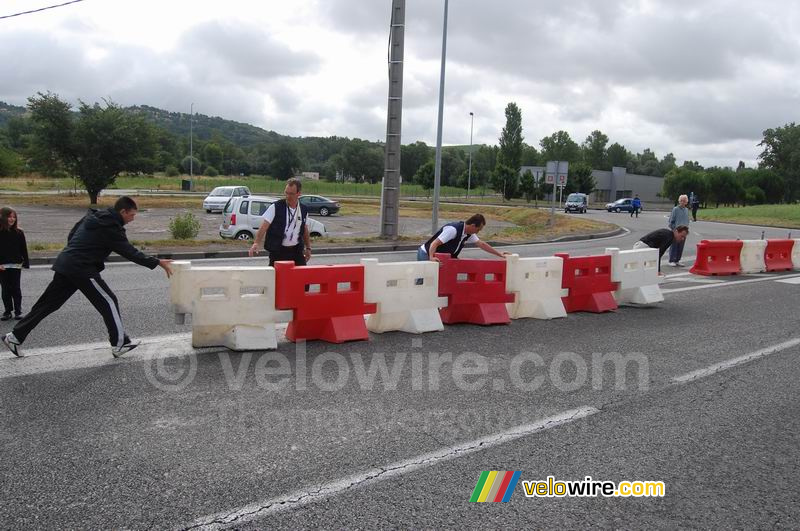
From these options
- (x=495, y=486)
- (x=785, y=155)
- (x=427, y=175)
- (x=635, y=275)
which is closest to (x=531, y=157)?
(x=785, y=155)

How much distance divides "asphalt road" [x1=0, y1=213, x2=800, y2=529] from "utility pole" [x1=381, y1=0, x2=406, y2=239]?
12.7 m

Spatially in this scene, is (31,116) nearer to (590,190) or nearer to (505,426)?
(505,426)

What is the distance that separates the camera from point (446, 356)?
6.75m

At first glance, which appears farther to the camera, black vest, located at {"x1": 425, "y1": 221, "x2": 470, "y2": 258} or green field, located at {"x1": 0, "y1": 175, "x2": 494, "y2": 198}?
green field, located at {"x1": 0, "y1": 175, "x2": 494, "y2": 198}

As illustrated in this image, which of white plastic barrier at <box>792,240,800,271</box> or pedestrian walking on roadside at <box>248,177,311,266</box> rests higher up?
pedestrian walking on roadside at <box>248,177,311,266</box>

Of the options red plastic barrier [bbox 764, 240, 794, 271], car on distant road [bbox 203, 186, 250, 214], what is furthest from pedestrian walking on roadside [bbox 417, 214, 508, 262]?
car on distant road [bbox 203, 186, 250, 214]

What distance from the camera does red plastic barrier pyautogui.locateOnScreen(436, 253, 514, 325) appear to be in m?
8.13

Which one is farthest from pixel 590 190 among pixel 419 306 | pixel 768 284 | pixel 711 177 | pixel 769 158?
pixel 419 306

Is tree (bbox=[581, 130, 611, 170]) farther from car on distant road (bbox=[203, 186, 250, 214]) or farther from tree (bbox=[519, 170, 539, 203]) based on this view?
car on distant road (bbox=[203, 186, 250, 214])

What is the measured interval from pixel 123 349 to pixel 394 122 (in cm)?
1448

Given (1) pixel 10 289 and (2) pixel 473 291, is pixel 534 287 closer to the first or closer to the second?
(2) pixel 473 291

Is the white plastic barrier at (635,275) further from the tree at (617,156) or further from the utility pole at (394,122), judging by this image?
the tree at (617,156)

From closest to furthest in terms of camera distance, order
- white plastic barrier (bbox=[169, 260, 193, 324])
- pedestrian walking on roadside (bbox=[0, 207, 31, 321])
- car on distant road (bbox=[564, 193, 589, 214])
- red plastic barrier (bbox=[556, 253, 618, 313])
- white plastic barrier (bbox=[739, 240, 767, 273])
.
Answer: white plastic barrier (bbox=[169, 260, 193, 324]), pedestrian walking on roadside (bbox=[0, 207, 31, 321]), red plastic barrier (bbox=[556, 253, 618, 313]), white plastic barrier (bbox=[739, 240, 767, 273]), car on distant road (bbox=[564, 193, 589, 214])

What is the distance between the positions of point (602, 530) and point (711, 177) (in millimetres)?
89753
